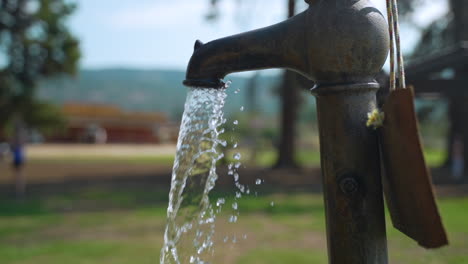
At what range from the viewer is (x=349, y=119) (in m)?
1.19

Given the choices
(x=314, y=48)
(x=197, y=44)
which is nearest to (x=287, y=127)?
(x=197, y=44)

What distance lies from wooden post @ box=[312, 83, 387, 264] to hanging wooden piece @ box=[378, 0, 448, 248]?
56 mm

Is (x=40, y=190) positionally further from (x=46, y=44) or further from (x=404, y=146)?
(x=404, y=146)

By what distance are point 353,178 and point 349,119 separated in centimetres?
14

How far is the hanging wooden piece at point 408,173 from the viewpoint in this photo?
1.02 meters

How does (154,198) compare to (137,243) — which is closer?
(137,243)

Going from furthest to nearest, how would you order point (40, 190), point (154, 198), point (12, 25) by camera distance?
point (12, 25)
point (40, 190)
point (154, 198)

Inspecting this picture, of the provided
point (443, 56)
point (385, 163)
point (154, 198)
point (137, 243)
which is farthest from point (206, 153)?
point (154, 198)

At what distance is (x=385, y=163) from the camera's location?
115cm

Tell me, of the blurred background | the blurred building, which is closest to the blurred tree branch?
the blurred background

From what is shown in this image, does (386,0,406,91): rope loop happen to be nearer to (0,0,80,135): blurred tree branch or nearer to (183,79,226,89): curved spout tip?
(183,79,226,89): curved spout tip

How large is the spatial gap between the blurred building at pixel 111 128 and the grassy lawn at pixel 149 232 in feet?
110

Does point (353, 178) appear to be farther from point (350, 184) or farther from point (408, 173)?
point (408, 173)

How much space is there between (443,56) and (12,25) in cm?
2214
